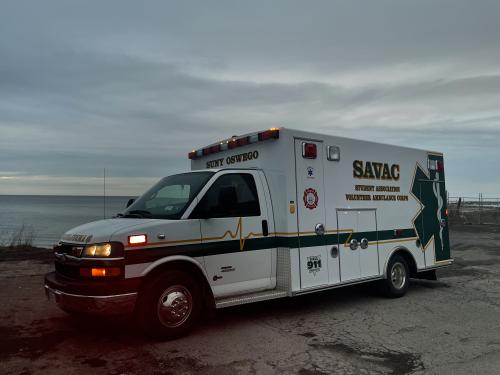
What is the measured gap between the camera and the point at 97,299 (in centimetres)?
518

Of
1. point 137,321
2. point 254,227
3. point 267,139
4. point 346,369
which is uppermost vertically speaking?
point 267,139

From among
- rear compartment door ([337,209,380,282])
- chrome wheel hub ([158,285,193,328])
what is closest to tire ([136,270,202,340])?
chrome wheel hub ([158,285,193,328])

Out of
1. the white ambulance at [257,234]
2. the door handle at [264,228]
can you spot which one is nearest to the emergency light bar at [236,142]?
the white ambulance at [257,234]

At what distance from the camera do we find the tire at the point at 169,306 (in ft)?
18.1

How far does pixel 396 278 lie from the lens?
884 centimetres

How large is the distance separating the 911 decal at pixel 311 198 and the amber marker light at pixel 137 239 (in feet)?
8.91

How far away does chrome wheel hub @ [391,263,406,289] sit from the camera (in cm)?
876

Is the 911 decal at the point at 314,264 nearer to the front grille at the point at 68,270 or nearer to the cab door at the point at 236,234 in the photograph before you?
the cab door at the point at 236,234

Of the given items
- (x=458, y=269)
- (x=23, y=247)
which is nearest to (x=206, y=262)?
(x=458, y=269)

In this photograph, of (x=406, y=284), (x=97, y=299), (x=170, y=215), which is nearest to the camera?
(x=97, y=299)

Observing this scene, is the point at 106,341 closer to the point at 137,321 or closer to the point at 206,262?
the point at 137,321

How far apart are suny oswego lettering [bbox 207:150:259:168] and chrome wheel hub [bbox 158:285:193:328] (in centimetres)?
255

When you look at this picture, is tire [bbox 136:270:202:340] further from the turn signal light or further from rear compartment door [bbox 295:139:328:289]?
rear compartment door [bbox 295:139:328:289]

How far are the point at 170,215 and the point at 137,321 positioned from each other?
1373 mm
